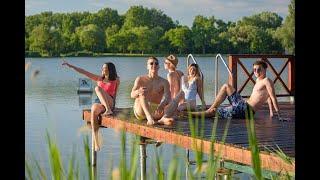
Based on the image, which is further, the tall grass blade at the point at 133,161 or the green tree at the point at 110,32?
the green tree at the point at 110,32

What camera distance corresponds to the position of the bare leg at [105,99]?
23.3ft

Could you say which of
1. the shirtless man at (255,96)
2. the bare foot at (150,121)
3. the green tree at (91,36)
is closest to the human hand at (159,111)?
the bare foot at (150,121)

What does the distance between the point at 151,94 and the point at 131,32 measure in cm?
3507

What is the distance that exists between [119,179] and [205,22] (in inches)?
1492

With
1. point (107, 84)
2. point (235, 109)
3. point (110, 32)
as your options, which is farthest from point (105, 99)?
point (110, 32)

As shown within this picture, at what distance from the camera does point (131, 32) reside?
4128cm

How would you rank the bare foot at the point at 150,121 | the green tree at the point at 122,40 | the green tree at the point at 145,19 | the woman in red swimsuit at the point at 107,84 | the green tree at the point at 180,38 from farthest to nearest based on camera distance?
the green tree at the point at 145,19 < the green tree at the point at 122,40 < the green tree at the point at 180,38 < the woman in red swimsuit at the point at 107,84 < the bare foot at the point at 150,121

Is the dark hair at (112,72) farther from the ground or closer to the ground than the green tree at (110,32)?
closer to the ground

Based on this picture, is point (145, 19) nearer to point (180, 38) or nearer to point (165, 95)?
point (180, 38)

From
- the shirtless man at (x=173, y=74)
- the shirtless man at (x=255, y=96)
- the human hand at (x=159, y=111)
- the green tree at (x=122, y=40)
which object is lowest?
the human hand at (x=159, y=111)

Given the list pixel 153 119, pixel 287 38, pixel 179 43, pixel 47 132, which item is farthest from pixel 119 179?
pixel 179 43

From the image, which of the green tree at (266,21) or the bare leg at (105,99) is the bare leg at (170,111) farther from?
the green tree at (266,21)

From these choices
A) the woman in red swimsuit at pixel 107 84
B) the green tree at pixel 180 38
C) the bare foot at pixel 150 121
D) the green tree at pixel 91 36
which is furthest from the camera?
the green tree at pixel 91 36
